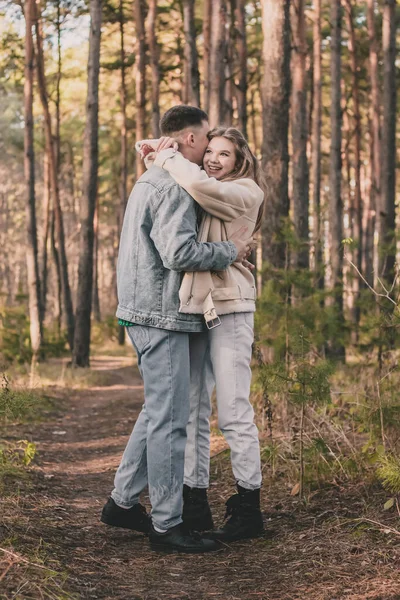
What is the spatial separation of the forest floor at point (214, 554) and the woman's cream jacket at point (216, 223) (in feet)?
4.09

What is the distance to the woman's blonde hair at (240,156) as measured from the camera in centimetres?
452

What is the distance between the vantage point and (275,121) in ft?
29.3

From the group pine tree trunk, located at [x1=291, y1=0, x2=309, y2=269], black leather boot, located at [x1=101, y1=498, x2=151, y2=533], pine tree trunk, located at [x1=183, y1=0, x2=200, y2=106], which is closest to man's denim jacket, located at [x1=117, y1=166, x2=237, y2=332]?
black leather boot, located at [x1=101, y1=498, x2=151, y2=533]

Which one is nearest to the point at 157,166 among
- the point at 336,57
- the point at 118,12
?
the point at 336,57

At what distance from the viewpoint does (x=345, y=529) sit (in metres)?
4.39

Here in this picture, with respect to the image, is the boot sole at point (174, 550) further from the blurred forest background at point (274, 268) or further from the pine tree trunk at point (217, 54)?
the pine tree trunk at point (217, 54)

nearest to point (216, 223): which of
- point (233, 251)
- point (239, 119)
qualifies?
point (233, 251)

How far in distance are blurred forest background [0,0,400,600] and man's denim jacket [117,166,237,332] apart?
0.86m

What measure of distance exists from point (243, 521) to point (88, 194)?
12.2 m

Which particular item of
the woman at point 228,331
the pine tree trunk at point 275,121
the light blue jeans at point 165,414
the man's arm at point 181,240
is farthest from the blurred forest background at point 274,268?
the man's arm at point 181,240

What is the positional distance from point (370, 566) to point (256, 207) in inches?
77.7

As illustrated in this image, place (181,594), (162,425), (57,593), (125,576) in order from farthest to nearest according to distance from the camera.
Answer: (162,425), (125,576), (181,594), (57,593)

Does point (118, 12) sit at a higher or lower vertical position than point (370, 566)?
higher

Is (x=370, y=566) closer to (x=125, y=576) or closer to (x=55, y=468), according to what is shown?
(x=125, y=576)
